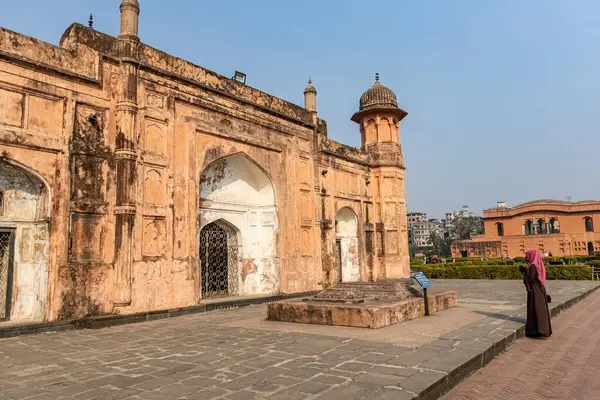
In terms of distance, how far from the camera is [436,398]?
13.3 ft

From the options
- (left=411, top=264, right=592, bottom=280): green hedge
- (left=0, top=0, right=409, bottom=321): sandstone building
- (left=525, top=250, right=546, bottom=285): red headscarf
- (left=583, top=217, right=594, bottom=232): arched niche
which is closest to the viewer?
(left=525, top=250, right=546, bottom=285): red headscarf

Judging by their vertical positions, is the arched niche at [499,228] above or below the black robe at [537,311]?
above

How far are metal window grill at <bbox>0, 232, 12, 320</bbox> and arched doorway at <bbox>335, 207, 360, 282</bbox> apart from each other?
37.3 ft

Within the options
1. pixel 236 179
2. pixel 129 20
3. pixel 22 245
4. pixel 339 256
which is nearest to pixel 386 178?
pixel 339 256

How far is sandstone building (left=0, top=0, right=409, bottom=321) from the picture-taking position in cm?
786

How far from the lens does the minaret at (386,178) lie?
17.7 meters

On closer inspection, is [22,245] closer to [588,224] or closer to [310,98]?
[310,98]

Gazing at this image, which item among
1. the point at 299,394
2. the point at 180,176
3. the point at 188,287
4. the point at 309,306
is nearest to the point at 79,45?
the point at 180,176

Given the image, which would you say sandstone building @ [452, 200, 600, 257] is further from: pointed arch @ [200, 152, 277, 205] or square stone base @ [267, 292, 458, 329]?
square stone base @ [267, 292, 458, 329]

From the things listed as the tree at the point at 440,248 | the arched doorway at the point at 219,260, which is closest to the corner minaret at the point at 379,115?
the arched doorway at the point at 219,260

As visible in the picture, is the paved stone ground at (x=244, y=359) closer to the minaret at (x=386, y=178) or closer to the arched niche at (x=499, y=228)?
the minaret at (x=386, y=178)

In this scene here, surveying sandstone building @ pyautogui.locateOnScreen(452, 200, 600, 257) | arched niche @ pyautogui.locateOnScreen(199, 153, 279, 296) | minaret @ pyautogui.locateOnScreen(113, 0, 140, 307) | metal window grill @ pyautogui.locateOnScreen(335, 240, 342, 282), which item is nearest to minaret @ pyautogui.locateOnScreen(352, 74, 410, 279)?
metal window grill @ pyautogui.locateOnScreen(335, 240, 342, 282)

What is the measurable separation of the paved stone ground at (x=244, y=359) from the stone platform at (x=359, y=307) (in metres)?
0.25

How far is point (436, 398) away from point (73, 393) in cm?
327
